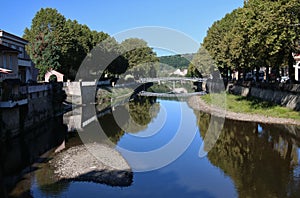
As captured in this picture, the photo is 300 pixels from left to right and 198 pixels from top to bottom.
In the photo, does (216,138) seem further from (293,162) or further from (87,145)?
(87,145)

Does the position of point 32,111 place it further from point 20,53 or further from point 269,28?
point 269,28

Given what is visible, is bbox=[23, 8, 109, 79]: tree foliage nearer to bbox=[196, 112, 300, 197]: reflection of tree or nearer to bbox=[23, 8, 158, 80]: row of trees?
bbox=[23, 8, 158, 80]: row of trees

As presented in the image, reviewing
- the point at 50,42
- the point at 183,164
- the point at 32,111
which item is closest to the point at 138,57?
the point at 50,42

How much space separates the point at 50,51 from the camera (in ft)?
154

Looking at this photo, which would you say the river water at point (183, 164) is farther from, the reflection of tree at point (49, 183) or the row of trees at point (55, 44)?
the row of trees at point (55, 44)

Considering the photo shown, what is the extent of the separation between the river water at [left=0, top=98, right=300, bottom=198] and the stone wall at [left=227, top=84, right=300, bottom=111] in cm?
476

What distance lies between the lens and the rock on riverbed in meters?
16.5

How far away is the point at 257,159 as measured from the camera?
2012 cm

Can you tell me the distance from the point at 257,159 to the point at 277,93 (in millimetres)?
19097

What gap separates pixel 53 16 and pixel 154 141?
Answer: 30731 mm

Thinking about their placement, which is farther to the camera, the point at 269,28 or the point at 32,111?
the point at 32,111

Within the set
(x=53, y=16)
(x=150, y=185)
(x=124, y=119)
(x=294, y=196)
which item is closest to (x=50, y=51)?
(x=53, y=16)

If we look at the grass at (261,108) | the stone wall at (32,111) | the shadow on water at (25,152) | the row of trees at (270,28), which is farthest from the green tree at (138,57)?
the shadow on water at (25,152)

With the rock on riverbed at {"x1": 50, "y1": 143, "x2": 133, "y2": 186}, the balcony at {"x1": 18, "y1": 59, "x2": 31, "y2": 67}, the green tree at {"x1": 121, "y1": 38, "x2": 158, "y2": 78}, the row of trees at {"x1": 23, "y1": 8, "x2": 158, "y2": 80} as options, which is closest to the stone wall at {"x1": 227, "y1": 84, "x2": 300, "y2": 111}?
the rock on riverbed at {"x1": 50, "y1": 143, "x2": 133, "y2": 186}
